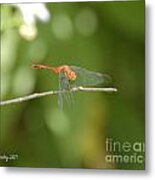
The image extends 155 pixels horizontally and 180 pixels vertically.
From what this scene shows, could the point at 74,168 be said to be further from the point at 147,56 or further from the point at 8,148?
the point at 147,56

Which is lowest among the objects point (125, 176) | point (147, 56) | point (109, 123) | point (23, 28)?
point (125, 176)

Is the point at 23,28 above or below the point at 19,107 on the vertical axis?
above

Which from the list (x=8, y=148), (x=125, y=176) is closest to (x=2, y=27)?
(x=8, y=148)

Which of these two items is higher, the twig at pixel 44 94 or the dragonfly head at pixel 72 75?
the dragonfly head at pixel 72 75

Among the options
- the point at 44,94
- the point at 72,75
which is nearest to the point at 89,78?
the point at 72,75

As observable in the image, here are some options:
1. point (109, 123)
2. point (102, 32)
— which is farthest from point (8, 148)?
point (102, 32)
